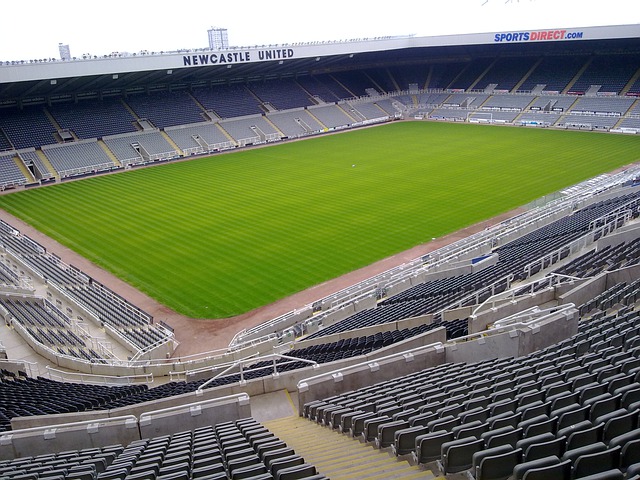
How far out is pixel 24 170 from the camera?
51812 mm

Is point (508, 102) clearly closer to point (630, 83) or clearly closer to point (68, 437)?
point (630, 83)

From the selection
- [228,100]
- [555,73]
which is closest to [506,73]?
[555,73]

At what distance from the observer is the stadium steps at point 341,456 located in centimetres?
719

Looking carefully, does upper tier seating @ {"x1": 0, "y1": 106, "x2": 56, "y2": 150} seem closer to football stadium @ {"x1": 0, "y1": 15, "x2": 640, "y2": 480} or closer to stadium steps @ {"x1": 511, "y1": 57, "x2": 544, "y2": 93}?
football stadium @ {"x1": 0, "y1": 15, "x2": 640, "y2": 480}

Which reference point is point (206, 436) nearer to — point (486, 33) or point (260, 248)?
point (260, 248)

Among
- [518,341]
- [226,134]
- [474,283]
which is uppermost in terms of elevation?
[226,134]

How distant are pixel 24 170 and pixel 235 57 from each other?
25.2 m

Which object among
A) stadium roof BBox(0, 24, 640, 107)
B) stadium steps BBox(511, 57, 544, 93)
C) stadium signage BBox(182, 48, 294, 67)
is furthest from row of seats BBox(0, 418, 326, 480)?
stadium steps BBox(511, 57, 544, 93)

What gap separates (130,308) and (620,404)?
2133cm

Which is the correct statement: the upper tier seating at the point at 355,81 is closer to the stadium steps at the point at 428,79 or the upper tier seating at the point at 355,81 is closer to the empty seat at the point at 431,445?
the stadium steps at the point at 428,79

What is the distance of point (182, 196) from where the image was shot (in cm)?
4356

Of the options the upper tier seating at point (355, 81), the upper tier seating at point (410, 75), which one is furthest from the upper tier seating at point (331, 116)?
the upper tier seating at point (410, 75)

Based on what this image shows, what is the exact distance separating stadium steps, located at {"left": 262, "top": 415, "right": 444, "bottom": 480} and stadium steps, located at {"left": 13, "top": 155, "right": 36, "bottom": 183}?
47711 mm

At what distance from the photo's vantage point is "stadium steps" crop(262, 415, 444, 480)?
7.19 m
